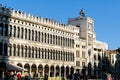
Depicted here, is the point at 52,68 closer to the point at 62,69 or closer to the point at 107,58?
the point at 62,69

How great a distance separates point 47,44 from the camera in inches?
2707

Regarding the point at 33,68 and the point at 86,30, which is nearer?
the point at 33,68

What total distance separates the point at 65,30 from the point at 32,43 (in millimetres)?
13906

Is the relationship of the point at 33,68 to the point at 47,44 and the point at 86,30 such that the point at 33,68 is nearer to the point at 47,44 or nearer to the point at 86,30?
the point at 47,44

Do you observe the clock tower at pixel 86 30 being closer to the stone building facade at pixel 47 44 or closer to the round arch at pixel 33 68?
the stone building facade at pixel 47 44

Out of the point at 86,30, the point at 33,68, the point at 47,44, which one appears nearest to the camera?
the point at 33,68

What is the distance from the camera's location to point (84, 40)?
276 ft

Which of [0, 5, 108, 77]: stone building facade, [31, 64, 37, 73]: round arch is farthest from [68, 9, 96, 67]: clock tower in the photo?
[31, 64, 37, 73]: round arch

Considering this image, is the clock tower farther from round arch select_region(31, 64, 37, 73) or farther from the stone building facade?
round arch select_region(31, 64, 37, 73)

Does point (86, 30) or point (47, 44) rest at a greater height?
point (86, 30)

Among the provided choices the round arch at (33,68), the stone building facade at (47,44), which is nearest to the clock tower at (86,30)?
the stone building facade at (47,44)

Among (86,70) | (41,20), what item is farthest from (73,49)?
(41,20)

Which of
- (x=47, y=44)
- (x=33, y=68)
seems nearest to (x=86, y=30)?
(x=47, y=44)

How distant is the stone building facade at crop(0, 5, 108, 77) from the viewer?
58.6 metres
